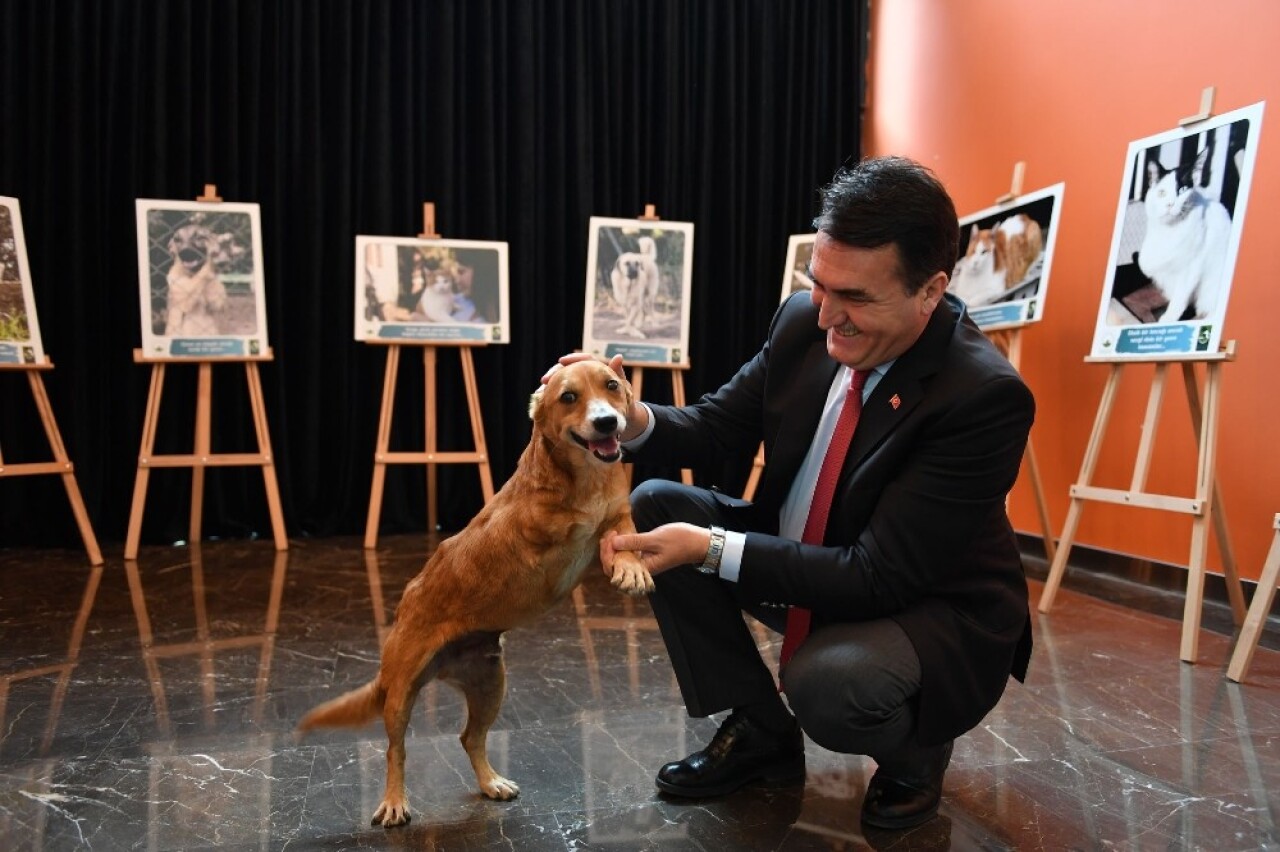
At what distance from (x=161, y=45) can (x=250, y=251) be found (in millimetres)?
1162

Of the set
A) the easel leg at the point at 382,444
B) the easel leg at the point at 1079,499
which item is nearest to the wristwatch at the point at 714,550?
the easel leg at the point at 1079,499

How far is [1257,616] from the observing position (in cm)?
295

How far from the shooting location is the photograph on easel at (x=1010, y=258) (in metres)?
4.26

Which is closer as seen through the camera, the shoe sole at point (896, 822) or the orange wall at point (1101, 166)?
the shoe sole at point (896, 822)

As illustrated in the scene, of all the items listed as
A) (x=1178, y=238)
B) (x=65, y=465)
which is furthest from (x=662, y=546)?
(x=65, y=465)

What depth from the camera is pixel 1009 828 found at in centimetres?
201

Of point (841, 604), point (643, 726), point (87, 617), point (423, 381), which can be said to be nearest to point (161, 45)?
point (423, 381)

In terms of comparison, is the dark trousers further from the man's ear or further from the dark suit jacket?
the man's ear

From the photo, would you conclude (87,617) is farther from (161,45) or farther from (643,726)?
(161,45)

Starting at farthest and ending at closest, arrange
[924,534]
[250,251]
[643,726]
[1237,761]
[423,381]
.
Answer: [423,381]
[250,251]
[643,726]
[1237,761]
[924,534]

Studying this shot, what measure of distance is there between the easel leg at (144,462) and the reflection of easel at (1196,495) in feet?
13.4

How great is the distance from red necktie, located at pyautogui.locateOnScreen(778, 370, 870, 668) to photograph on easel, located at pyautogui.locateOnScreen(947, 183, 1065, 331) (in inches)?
95.6

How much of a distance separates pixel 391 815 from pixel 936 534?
1.23 meters

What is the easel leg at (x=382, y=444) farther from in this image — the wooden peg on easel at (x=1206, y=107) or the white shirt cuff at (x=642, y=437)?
the wooden peg on easel at (x=1206, y=107)
